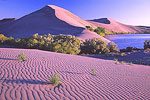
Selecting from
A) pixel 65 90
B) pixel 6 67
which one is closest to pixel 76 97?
pixel 65 90

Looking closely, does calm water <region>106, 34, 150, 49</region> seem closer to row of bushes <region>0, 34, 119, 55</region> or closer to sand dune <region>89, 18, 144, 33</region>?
row of bushes <region>0, 34, 119, 55</region>

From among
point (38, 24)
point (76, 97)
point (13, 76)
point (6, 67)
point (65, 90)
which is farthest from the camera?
point (38, 24)

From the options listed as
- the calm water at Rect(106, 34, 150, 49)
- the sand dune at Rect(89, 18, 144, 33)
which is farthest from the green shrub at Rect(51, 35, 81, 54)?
the sand dune at Rect(89, 18, 144, 33)

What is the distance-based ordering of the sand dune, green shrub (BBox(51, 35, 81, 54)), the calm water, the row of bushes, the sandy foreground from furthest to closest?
the sand dune
the calm water
the row of bushes
green shrub (BBox(51, 35, 81, 54))
the sandy foreground

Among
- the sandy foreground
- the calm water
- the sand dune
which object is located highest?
the sand dune

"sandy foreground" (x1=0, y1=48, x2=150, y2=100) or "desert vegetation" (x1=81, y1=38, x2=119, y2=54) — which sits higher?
"desert vegetation" (x1=81, y1=38, x2=119, y2=54)

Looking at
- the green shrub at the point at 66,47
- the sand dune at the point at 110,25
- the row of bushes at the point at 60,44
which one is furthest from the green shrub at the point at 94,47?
the sand dune at the point at 110,25

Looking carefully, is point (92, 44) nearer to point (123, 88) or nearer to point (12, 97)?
point (123, 88)

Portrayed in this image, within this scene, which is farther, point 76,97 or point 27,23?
point 27,23

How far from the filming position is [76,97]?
172 inches

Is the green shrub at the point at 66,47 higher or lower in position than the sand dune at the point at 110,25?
lower

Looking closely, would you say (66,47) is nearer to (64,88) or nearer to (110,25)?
(64,88)

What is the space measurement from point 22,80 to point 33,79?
0.39m

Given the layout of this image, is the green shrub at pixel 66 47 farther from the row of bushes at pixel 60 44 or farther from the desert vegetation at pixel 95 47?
the desert vegetation at pixel 95 47
